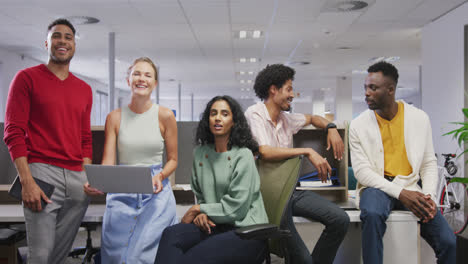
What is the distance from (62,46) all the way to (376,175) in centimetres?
178

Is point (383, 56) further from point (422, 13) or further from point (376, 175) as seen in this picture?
point (376, 175)

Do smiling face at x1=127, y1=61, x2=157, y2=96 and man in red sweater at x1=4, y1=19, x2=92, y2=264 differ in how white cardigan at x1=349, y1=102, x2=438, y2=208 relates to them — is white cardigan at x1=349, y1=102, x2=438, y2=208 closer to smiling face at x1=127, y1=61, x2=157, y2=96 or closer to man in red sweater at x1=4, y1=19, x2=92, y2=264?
smiling face at x1=127, y1=61, x2=157, y2=96

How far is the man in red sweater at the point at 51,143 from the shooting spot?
1758 mm

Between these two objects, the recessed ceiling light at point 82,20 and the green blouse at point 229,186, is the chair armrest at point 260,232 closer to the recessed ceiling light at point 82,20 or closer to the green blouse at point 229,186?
the green blouse at point 229,186

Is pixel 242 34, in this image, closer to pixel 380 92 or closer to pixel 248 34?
pixel 248 34

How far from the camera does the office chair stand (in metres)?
1.66

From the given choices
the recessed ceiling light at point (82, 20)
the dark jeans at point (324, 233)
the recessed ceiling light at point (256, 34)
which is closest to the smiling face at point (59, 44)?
the dark jeans at point (324, 233)

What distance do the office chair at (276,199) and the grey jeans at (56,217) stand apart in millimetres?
859

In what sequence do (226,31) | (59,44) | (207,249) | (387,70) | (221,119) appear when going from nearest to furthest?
(207,249) < (59,44) < (221,119) < (387,70) < (226,31)

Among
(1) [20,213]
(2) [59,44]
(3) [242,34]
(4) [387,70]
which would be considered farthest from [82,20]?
(4) [387,70]

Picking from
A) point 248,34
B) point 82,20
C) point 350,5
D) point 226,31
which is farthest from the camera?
point 248,34

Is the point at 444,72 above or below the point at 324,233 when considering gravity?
above

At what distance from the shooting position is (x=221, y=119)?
2.02 meters

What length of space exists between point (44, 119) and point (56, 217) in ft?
1.57
